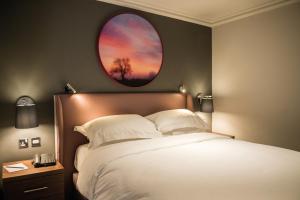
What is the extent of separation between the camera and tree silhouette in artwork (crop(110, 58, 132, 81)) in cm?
277

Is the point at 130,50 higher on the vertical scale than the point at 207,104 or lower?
higher

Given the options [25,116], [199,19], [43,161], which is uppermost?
[199,19]

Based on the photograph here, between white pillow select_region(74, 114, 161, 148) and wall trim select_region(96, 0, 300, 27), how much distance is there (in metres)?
1.49

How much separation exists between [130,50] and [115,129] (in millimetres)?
1154

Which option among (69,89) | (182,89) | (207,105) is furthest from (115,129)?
(207,105)

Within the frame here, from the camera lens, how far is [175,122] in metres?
2.69

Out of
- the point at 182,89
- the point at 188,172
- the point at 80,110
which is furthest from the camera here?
the point at 182,89

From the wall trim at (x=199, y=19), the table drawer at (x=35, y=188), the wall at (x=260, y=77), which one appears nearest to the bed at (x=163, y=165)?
the table drawer at (x=35, y=188)

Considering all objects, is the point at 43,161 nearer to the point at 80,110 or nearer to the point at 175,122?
the point at 80,110

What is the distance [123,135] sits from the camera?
222 cm

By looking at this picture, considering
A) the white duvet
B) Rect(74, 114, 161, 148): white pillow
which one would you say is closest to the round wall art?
Rect(74, 114, 161, 148): white pillow

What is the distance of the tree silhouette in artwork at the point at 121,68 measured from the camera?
2.77 metres

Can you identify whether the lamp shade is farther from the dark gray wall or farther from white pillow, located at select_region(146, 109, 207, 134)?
the dark gray wall

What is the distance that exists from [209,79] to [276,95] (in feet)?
3.72
